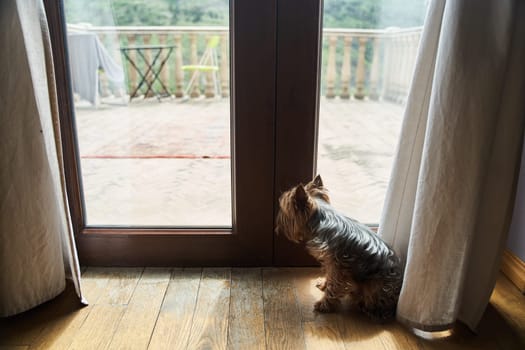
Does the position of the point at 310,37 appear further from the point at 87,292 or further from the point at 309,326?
the point at 87,292

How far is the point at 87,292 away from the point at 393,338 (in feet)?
3.90

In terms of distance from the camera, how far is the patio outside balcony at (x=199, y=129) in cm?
182

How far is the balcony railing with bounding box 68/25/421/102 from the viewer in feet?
5.90

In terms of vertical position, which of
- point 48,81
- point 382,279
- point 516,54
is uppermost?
point 516,54

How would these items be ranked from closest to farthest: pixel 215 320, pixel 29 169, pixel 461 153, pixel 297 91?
pixel 461 153
pixel 29 169
pixel 215 320
pixel 297 91

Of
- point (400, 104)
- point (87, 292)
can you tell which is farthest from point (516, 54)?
point (87, 292)

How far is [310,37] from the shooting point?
5.64 ft

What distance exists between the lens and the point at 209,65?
6.01ft

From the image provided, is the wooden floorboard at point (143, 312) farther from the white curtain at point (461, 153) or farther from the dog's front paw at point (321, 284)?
the white curtain at point (461, 153)

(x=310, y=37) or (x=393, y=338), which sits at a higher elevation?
(x=310, y=37)

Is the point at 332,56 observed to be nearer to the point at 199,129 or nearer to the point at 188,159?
the point at 199,129

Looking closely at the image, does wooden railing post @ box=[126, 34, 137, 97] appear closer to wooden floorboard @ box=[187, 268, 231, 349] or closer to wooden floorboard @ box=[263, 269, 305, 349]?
wooden floorboard @ box=[187, 268, 231, 349]

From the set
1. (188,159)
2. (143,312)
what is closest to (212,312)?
(143,312)

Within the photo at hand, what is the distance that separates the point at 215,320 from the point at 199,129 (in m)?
0.82
